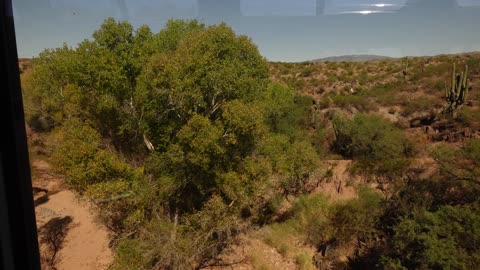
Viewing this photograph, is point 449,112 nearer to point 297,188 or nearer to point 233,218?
point 297,188

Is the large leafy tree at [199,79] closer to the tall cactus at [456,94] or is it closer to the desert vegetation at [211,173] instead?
the desert vegetation at [211,173]

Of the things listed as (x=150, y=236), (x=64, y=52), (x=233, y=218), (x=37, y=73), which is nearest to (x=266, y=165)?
(x=233, y=218)

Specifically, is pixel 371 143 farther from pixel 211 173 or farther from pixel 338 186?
pixel 211 173

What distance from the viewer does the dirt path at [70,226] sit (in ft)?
18.3

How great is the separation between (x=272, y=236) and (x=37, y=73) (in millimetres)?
6334

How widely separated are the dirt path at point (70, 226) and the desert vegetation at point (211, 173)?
22 centimetres

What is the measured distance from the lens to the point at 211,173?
17.1ft

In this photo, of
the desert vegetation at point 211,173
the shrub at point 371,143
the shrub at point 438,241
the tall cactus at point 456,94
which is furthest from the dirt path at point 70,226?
the tall cactus at point 456,94

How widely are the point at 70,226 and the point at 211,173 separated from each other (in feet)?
11.9

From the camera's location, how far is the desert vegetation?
479 centimetres

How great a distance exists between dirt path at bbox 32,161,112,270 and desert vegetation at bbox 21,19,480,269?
22cm

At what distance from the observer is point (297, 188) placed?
787 centimetres

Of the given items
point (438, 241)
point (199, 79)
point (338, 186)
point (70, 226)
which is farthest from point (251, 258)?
point (70, 226)

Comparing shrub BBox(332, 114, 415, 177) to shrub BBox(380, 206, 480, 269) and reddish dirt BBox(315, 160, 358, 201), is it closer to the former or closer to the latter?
reddish dirt BBox(315, 160, 358, 201)
